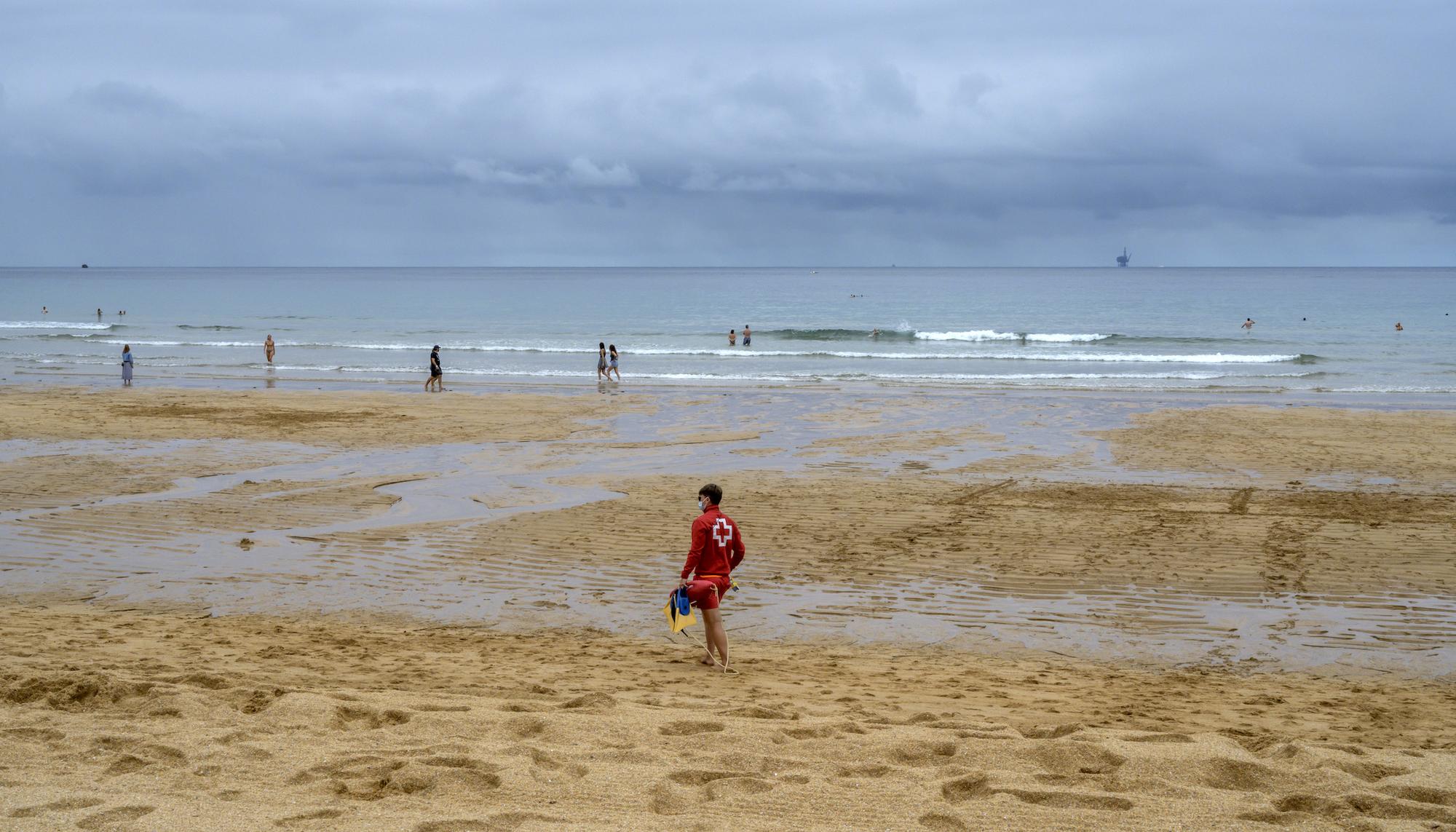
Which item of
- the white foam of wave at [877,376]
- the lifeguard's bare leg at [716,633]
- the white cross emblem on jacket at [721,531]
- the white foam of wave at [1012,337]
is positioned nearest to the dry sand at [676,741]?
the lifeguard's bare leg at [716,633]

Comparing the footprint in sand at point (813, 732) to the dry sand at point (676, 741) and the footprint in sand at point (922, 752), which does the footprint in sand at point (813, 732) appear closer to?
the dry sand at point (676, 741)

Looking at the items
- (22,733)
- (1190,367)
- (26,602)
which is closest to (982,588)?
(22,733)

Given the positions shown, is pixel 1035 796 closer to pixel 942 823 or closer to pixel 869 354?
pixel 942 823

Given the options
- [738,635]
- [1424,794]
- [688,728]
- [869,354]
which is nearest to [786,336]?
[869,354]

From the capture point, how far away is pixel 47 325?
229ft

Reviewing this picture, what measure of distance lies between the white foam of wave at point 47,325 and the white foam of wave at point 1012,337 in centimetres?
4961

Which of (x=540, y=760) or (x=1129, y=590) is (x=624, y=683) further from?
(x=1129, y=590)

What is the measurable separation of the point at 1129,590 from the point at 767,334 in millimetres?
51280

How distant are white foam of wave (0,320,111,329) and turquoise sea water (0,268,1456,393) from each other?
1.25 ft

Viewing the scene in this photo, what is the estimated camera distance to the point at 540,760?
564 cm

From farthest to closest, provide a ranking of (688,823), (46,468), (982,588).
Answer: (46,468) → (982,588) → (688,823)

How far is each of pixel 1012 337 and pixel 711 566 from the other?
52.3 metres

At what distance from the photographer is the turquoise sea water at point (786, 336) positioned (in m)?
37.0

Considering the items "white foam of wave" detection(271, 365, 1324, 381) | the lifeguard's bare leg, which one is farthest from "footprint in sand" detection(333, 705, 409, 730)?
"white foam of wave" detection(271, 365, 1324, 381)
